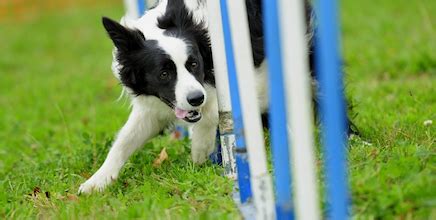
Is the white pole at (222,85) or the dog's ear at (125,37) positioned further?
the dog's ear at (125,37)

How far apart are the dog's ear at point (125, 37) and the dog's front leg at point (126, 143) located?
42cm

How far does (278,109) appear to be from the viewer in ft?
9.30

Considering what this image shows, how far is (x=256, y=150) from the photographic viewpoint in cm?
304

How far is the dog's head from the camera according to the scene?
13.6ft

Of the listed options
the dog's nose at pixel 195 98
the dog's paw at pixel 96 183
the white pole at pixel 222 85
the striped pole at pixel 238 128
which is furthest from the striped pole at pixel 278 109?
the dog's paw at pixel 96 183

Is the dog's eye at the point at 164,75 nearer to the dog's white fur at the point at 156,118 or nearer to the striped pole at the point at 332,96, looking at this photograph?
the dog's white fur at the point at 156,118

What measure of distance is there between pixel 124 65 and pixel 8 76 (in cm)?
579

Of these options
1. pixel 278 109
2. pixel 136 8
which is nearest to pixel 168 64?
pixel 278 109

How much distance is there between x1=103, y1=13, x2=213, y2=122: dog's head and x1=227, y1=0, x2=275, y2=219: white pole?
0.95 meters

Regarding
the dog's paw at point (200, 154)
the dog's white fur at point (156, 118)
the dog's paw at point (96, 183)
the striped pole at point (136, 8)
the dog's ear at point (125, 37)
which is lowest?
the dog's paw at point (96, 183)

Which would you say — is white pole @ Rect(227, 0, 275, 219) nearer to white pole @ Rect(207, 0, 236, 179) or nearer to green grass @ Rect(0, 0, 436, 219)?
green grass @ Rect(0, 0, 436, 219)

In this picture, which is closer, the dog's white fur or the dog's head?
the dog's head

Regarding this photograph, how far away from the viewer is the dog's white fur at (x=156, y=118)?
14.1 feet

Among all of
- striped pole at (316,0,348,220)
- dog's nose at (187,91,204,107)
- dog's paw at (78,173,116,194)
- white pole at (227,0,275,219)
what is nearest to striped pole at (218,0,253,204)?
white pole at (227,0,275,219)
